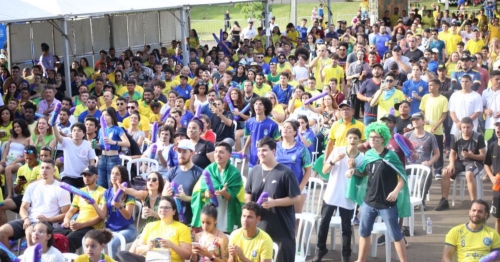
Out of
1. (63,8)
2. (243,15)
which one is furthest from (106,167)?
(243,15)

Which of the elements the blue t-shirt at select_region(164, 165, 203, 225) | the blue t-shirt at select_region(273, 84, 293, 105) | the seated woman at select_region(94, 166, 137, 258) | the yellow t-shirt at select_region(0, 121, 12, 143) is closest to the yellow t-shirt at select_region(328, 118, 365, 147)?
the blue t-shirt at select_region(164, 165, 203, 225)

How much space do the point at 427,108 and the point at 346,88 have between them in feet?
16.6

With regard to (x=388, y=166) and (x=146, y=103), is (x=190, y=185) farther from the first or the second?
(x=146, y=103)

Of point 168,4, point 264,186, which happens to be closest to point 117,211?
point 264,186

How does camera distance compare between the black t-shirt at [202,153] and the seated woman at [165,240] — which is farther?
the black t-shirt at [202,153]

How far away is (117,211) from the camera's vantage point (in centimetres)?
862

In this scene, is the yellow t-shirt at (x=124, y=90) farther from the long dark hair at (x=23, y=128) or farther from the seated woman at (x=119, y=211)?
the seated woman at (x=119, y=211)

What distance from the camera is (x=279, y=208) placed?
25.2ft

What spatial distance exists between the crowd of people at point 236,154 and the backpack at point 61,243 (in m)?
0.01

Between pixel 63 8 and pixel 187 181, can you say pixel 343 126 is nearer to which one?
pixel 187 181

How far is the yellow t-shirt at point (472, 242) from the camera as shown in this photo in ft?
24.9

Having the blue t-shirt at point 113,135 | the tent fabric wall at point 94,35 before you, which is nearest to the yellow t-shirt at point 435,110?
the blue t-shirt at point 113,135

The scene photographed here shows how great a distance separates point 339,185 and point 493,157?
220cm

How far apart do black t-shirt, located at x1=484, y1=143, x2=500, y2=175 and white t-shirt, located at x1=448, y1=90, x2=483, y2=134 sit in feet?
8.26
